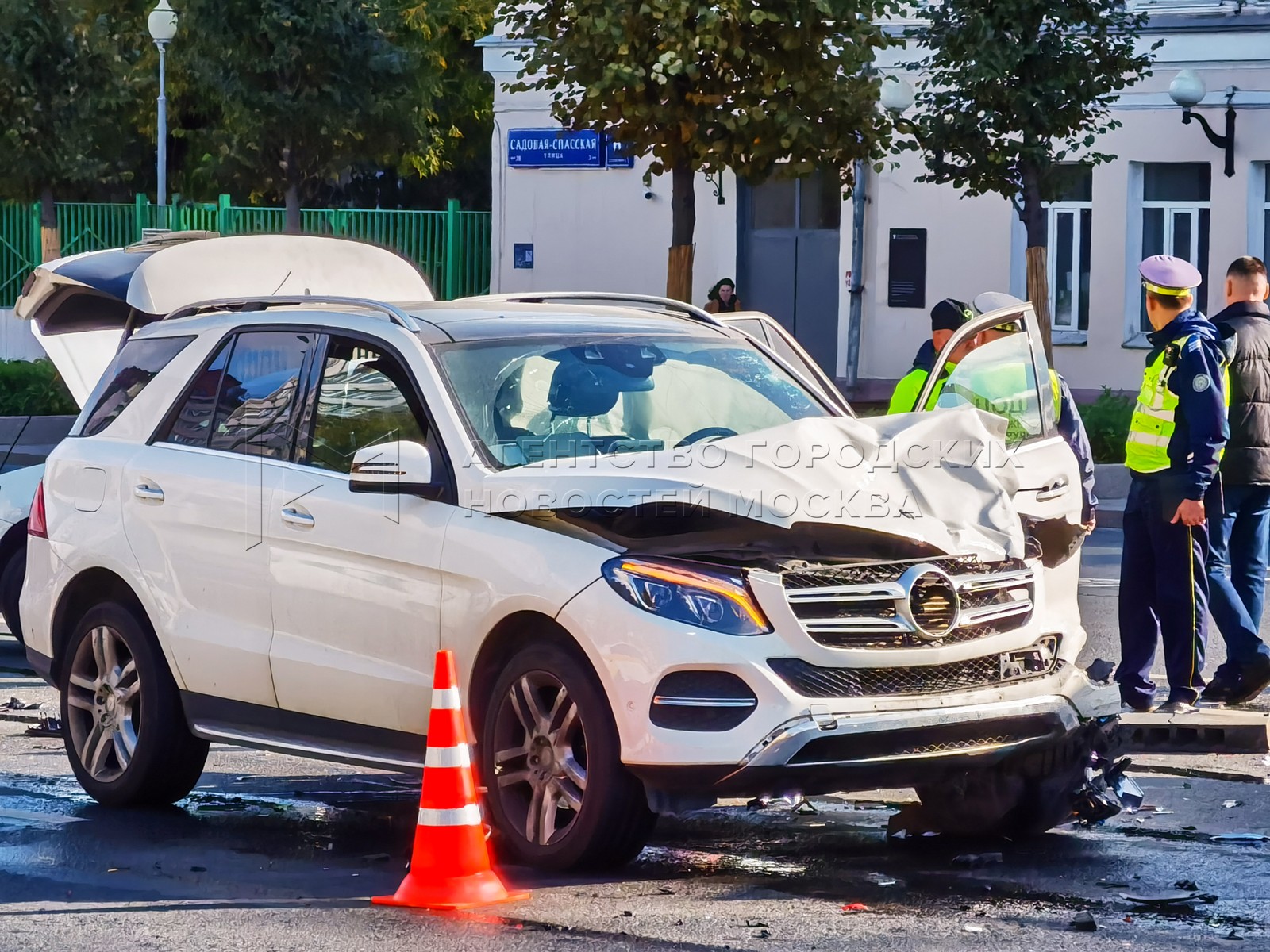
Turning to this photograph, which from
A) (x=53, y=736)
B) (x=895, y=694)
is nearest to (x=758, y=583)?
(x=895, y=694)

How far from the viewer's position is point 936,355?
923 centimetres

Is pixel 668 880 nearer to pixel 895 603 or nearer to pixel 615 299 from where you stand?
pixel 895 603

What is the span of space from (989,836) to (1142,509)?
2525mm

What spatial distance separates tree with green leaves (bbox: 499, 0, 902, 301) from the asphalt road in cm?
1101

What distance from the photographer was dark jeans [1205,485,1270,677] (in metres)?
8.62

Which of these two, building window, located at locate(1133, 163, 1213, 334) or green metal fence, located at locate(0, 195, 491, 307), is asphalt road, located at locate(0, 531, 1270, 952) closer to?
building window, located at locate(1133, 163, 1213, 334)

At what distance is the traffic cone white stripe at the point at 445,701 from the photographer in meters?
5.71

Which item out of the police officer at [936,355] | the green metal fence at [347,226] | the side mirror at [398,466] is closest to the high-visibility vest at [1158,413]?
the police officer at [936,355]

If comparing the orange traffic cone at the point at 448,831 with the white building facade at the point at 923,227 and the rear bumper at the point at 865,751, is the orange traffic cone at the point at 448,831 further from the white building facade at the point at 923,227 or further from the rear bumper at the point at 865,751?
the white building facade at the point at 923,227

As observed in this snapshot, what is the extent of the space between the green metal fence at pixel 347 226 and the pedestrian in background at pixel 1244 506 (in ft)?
67.5

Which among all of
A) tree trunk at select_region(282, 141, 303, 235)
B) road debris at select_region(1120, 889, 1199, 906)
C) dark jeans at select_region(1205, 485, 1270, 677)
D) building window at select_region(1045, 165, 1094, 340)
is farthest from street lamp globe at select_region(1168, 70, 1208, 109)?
road debris at select_region(1120, 889, 1199, 906)

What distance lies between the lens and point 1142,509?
8.63 m

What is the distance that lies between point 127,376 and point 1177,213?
20.5 m

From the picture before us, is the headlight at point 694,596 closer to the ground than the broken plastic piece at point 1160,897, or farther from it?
farther from it
